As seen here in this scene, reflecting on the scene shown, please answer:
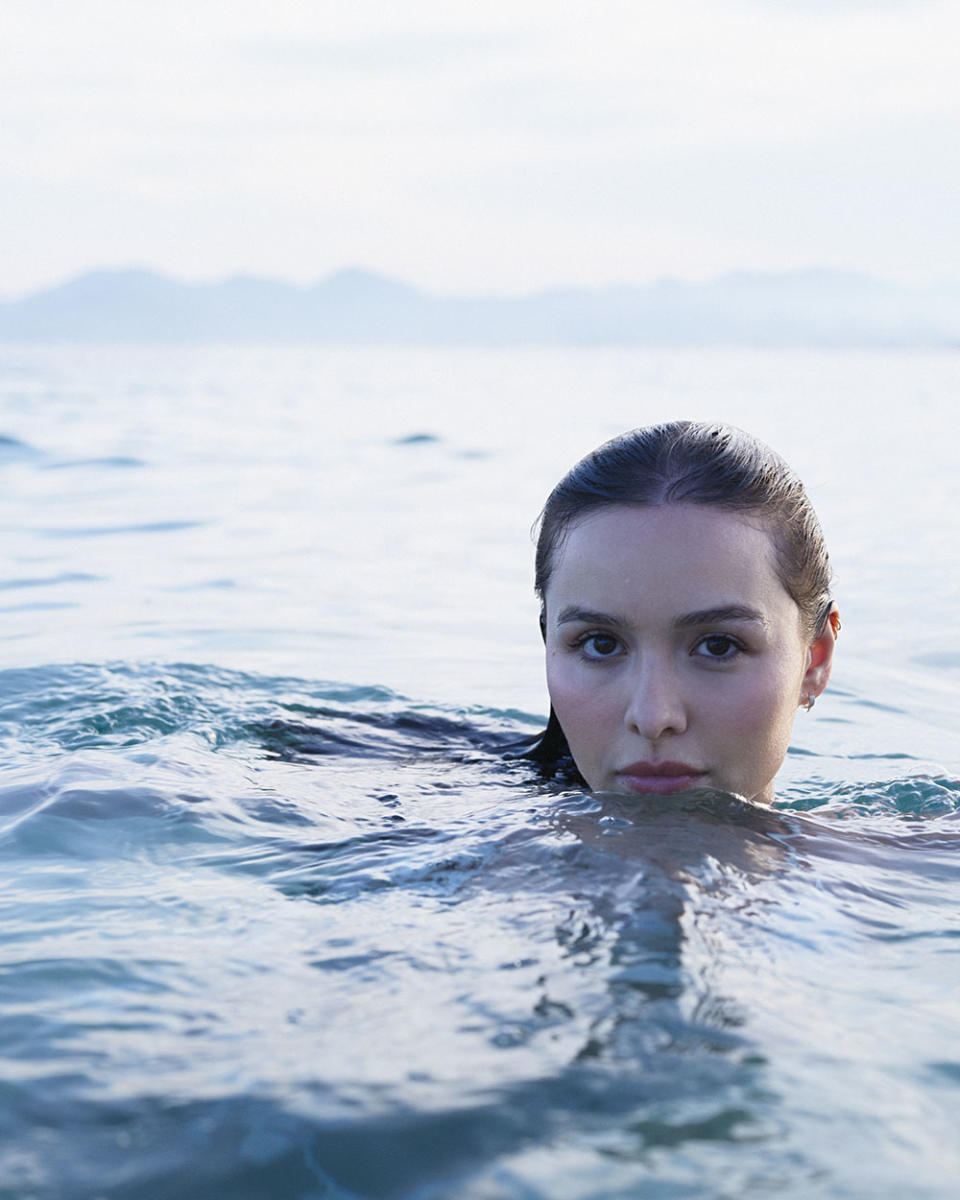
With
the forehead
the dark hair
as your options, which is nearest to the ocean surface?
the forehead

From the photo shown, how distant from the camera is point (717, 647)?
297 cm

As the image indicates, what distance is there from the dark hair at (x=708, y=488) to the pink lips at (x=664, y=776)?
507 millimetres

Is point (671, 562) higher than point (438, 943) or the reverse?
higher

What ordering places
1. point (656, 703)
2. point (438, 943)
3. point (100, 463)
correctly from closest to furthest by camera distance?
point (438, 943)
point (656, 703)
point (100, 463)

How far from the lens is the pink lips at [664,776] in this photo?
295 centimetres

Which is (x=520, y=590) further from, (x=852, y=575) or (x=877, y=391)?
(x=877, y=391)

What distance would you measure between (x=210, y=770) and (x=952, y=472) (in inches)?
451

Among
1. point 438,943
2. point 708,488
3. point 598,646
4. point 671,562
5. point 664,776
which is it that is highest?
point 708,488

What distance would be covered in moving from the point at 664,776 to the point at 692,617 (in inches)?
13.6

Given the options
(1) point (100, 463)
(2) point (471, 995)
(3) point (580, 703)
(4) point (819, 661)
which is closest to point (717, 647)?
(3) point (580, 703)

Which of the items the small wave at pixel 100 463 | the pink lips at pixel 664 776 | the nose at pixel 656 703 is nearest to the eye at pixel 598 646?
the nose at pixel 656 703

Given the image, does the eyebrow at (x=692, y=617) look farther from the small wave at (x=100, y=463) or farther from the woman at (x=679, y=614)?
the small wave at (x=100, y=463)

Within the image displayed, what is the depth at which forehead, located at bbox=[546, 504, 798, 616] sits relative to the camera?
9.62 feet

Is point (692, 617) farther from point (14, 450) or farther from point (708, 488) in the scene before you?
point (14, 450)
